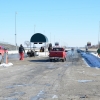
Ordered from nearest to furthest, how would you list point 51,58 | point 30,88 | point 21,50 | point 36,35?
1. point 30,88
2. point 51,58
3. point 21,50
4. point 36,35

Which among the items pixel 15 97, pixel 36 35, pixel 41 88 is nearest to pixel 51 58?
pixel 36 35

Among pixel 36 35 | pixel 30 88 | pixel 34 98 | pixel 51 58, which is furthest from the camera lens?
pixel 36 35

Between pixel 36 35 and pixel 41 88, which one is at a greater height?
pixel 36 35

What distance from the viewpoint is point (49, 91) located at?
36.6 ft

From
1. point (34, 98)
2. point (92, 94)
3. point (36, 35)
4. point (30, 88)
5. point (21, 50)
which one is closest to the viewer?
point (34, 98)

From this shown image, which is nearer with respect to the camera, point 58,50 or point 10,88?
point 10,88

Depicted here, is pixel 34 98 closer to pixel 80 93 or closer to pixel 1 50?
pixel 80 93

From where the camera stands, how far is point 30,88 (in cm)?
1197

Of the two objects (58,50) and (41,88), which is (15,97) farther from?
(58,50)

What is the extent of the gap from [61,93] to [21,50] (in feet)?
87.9

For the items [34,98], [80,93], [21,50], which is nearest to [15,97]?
[34,98]

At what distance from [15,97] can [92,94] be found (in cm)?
282

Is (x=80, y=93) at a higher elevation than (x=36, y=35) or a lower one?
lower

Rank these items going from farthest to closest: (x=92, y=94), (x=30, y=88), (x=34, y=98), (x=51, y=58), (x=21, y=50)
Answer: (x=21, y=50), (x=51, y=58), (x=30, y=88), (x=92, y=94), (x=34, y=98)
